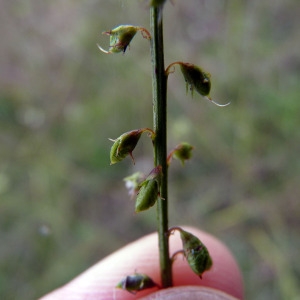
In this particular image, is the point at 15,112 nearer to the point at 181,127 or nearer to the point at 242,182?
the point at 181,127

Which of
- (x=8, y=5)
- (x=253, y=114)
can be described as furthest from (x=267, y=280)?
(x=8, y=5)

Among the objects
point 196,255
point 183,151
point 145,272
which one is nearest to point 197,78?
point 183,151

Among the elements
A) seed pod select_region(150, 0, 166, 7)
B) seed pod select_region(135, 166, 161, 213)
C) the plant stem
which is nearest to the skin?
the plant stem

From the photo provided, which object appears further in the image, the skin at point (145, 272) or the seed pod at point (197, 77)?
the skin at point (145, 272)

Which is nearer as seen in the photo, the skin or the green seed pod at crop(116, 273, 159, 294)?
the green seed pod at crop(116, 273, 159, 294)

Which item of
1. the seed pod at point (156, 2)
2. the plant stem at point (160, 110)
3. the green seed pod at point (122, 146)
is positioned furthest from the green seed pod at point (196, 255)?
the seed pod at point (156, 2)

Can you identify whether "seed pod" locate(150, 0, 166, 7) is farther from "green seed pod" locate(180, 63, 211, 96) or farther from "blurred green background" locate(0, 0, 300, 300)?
"blurred green background" locate(0, 0, 300, 300)

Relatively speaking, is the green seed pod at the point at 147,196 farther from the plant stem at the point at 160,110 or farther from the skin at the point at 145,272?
the skin at the point at 145,272
